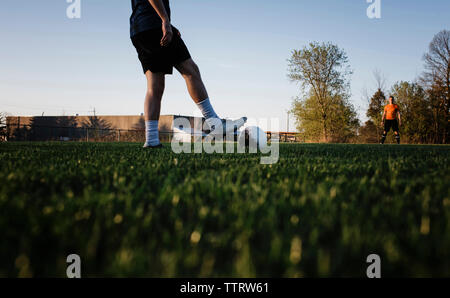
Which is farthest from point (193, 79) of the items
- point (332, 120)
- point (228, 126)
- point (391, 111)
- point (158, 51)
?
point (332, 120)

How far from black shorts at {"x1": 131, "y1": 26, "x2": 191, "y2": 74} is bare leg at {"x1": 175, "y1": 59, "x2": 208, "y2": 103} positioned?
9cm

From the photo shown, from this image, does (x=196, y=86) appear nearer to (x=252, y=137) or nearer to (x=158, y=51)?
(x=158, y=51)

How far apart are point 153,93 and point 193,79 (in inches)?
21.8

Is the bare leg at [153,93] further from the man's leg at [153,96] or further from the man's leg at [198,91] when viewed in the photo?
the man's leg at [198,91]

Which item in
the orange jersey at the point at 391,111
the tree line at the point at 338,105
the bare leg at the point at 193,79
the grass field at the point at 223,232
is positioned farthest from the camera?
the tree line at the point at 338,105

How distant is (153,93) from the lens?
3.31 meters

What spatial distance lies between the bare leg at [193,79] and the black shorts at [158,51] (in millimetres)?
89

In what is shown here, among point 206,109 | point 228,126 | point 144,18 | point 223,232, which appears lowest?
point 223,232

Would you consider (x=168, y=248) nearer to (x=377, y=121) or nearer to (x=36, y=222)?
(x=36, y=222)

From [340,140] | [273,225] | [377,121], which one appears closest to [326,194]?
[273,225]

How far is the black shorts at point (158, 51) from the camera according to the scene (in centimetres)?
322

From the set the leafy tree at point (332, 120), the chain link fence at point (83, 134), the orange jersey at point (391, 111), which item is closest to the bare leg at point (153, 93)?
the orange jersey at point (391, 111)

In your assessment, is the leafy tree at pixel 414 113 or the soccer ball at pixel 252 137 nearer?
the soccer ball at pixel 252 137
